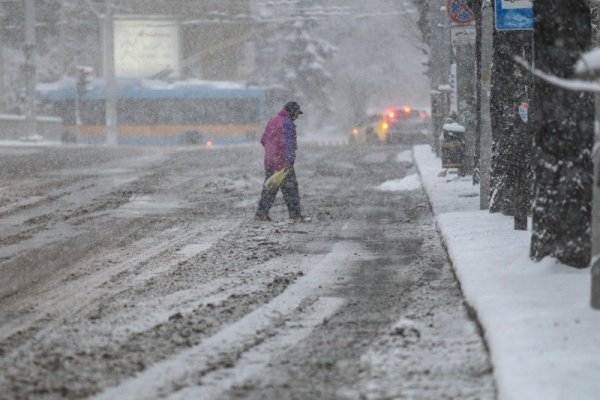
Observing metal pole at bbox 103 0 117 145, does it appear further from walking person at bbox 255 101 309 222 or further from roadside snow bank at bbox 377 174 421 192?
walking person at bbox 255 101 309 222

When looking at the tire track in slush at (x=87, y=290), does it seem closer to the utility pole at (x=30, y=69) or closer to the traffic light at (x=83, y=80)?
the utility pole at (x=30, y=69)

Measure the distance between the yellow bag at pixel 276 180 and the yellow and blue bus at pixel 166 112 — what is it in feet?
123

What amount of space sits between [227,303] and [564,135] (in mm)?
2812

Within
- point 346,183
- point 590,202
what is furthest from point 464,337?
point 346,183

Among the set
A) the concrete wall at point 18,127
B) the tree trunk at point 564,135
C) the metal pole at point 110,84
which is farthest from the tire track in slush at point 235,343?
the metal pole at point 110,84

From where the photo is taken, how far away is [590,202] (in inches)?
346

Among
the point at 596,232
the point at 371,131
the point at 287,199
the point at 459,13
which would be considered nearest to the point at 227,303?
the point at 596,232

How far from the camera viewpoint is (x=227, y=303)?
8.55 meters

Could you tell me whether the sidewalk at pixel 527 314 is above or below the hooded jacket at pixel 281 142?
below

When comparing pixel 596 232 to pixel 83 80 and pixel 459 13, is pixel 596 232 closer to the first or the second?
pixel 459 13

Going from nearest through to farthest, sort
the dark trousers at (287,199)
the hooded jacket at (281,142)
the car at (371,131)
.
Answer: the dark trousers at (287,199) < the hooded jacket at (281,142) < the car at (371,131)

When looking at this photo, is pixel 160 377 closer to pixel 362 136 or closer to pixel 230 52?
pixel 362 136

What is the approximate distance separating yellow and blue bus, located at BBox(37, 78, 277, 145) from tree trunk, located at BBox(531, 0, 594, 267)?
145 feet

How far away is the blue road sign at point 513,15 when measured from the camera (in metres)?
11.8
